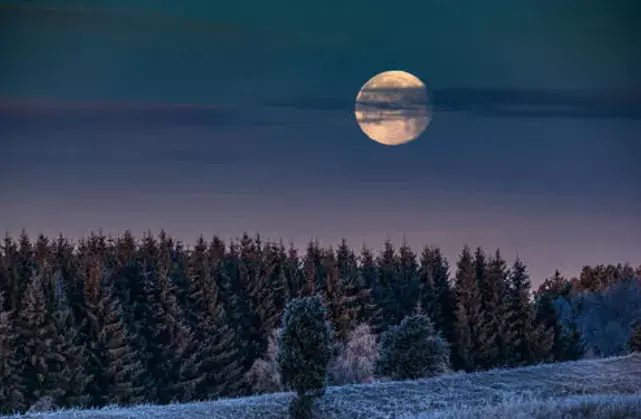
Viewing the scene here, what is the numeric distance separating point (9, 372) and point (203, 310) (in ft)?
50.4

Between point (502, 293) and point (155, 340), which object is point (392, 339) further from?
point (502, 293)

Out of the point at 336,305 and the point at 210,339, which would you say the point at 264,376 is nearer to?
the point at 210,339

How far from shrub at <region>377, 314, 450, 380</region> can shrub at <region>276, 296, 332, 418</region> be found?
1102 cm

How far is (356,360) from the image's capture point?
61.6m

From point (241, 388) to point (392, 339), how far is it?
20.5m

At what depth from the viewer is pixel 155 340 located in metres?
A: 62.6

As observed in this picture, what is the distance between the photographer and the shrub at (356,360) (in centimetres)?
5944

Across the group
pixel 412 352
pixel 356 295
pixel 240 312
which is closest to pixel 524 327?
pixel 356 295

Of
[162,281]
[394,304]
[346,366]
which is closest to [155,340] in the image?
[162,281]

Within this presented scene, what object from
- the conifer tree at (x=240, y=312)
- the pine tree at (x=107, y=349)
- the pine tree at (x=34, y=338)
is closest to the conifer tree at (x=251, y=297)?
the conifer tree at (x=240, y=312)

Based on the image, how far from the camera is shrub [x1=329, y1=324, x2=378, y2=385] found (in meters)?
59.4

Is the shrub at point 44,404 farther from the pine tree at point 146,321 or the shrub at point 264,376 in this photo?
Answer: the shrub at point 264,376

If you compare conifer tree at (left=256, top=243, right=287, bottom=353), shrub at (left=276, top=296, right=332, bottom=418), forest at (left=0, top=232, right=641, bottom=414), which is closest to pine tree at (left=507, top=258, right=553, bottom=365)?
forest at (left=0, top=232, right=641, bottom=414)

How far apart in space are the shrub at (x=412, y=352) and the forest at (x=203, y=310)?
15.0 metres
